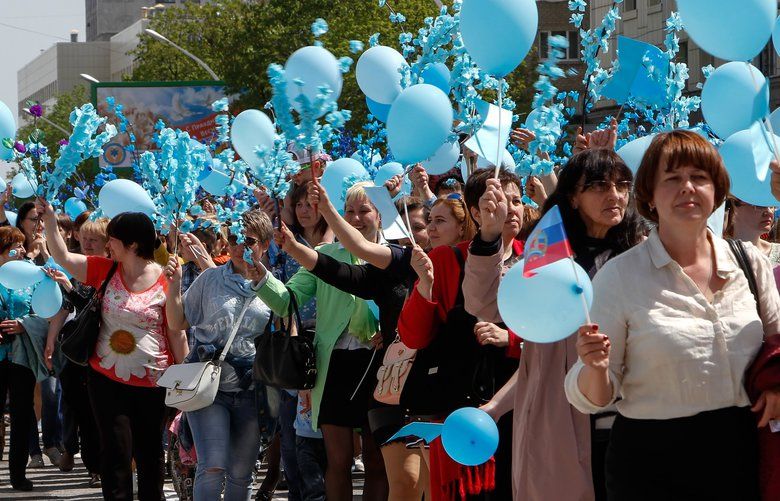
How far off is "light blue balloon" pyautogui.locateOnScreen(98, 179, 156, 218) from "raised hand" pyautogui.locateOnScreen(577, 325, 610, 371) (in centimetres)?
497

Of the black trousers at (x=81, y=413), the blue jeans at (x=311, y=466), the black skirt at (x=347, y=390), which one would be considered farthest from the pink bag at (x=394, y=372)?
the black trousers at (x=81, y=413)

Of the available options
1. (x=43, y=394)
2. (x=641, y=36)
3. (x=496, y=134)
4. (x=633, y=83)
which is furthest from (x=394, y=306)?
(x=641, y=36)

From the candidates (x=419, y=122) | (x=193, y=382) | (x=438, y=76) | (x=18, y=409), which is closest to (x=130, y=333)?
(x=193, y=382)

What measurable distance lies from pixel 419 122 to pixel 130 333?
9.13ft

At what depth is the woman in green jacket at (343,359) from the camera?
22.4ft

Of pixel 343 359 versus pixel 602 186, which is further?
pixel 343 359

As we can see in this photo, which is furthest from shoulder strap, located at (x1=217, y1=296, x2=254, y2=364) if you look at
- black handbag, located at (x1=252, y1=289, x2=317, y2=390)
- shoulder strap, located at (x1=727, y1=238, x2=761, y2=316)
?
shoulder strap, located at (x1=727, y1=238, x2=761, y2=316)

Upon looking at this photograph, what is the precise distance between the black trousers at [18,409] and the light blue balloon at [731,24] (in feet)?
22.0

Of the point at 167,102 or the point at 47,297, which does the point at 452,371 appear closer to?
the point at 47,297

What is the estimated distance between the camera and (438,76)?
626 centimetres

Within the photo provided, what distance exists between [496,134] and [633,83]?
911 millimetres

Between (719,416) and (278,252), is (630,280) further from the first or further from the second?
(278,252)

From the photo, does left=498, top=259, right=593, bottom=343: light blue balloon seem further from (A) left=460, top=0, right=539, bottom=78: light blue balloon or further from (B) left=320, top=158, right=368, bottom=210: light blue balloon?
(B) left=320, top=158, right=368, bottom=210: light blue balloon

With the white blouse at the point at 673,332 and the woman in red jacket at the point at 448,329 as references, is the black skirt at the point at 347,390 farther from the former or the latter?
the white blouse at the point at 673,332
